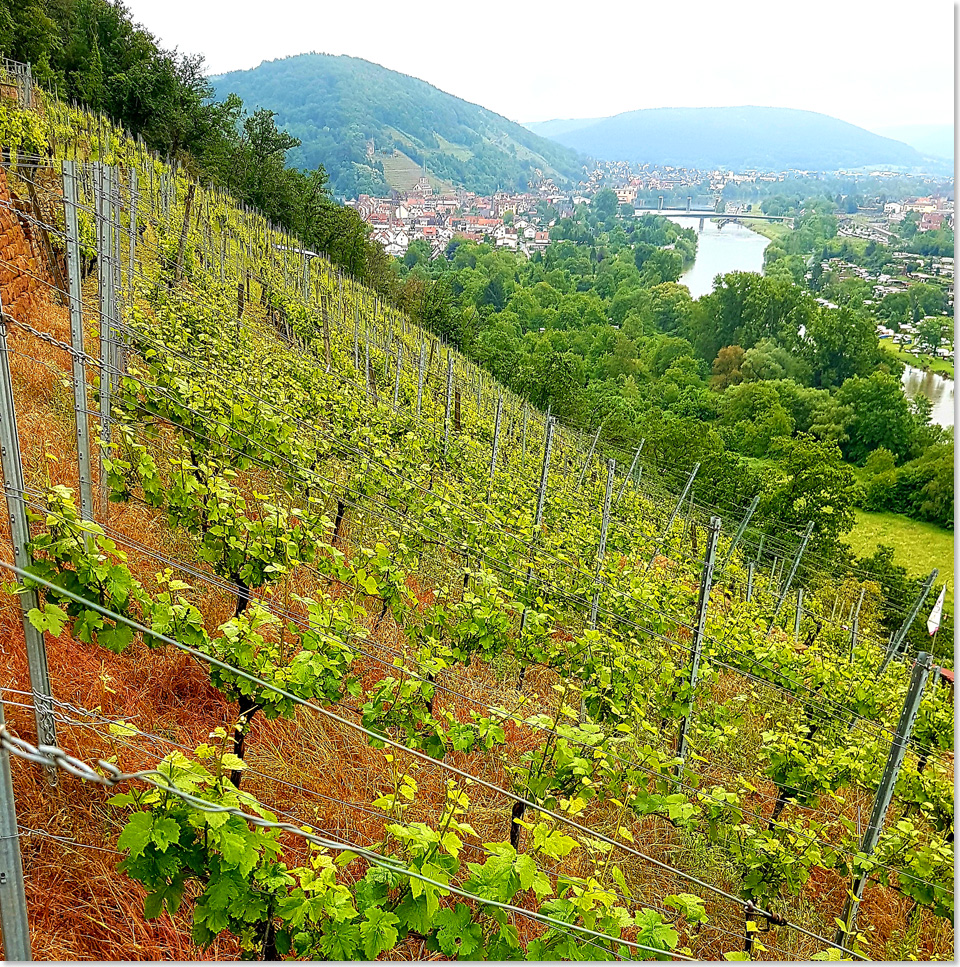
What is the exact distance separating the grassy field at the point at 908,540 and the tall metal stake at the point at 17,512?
3689 cm

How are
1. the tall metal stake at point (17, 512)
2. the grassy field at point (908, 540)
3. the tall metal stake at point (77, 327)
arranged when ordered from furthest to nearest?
the grassy field at point (908, 540) < the tall metal stake at point (77, 327) < the tall metal stake at point (17, 512)

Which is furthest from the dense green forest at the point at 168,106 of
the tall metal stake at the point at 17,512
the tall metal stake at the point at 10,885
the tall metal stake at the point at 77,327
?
the tall metal stake at the point at 10,885

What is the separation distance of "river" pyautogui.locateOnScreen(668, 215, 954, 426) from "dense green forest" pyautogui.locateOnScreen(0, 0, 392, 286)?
4581 centimetres

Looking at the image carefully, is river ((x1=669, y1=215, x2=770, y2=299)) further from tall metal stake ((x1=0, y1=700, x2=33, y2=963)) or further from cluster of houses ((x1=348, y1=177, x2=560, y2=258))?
tall metal stake ((x1=0, y1=700, x2=33, y2=963))

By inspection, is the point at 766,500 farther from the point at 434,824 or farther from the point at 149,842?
the point at 149,842

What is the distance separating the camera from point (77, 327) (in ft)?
13.9

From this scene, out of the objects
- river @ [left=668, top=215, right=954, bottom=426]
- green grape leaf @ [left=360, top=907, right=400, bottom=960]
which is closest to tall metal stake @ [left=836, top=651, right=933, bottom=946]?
green grape leaf @ [left=360, top=907, right=400, bottom=960]

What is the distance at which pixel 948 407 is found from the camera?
56438 millimetres

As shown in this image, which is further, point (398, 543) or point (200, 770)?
point (398, 543)

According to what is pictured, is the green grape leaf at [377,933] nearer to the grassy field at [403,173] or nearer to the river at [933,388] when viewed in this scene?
the river at [933,388]

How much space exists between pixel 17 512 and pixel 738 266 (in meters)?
125

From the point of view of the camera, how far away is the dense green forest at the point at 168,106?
23609 millimetres

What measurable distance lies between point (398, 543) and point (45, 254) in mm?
7762

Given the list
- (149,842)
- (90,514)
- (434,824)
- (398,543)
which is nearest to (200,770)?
(149,842)
